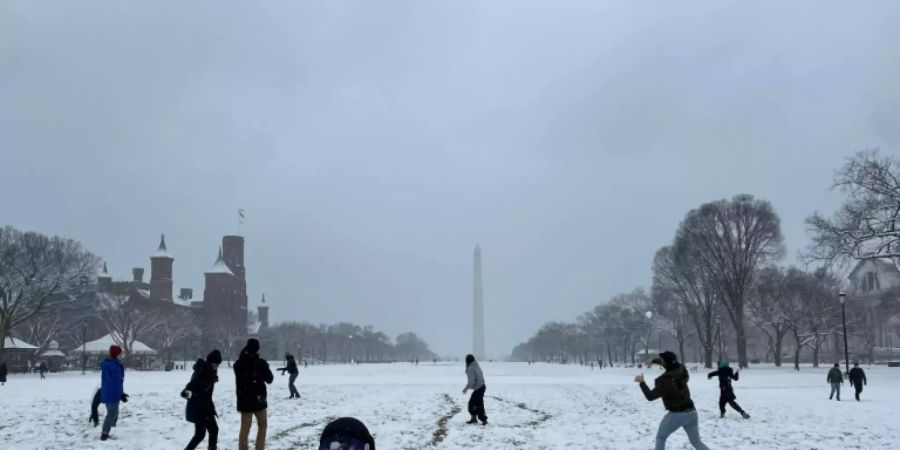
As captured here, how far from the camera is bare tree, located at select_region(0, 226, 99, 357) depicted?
192ft

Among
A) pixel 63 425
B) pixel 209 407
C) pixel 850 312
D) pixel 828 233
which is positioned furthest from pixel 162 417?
pixel 850 312

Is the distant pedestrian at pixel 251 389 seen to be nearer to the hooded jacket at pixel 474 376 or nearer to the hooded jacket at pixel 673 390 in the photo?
the hooded jacket at pixel 673 390

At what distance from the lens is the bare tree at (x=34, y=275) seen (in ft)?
192

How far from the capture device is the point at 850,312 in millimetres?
92812


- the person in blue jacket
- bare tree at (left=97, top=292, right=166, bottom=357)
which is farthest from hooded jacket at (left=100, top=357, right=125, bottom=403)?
bare tree at (left=97, top=292, right=166, bottom=357)

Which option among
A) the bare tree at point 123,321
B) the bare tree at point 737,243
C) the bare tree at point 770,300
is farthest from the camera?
the bare tree at point 123,321

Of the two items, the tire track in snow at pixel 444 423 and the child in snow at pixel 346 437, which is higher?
the child in snow at pixel 346 437

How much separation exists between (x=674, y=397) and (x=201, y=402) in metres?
7.53

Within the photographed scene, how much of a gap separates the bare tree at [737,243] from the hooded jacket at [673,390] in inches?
1958

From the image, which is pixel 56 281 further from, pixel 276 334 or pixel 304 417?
pixel 276 334

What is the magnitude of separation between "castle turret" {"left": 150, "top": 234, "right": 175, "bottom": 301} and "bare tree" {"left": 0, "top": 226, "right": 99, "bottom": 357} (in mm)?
91038

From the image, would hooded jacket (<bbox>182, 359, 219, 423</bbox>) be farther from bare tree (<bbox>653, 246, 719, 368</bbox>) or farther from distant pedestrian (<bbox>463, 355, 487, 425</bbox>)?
bare tree (<bbox>653, 246, 719, 368</bbox>)

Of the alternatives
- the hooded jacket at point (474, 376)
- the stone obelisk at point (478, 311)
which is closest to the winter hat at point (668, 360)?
the hooded jacket at point (474, 376)

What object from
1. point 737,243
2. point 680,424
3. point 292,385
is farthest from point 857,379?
point 737,243
